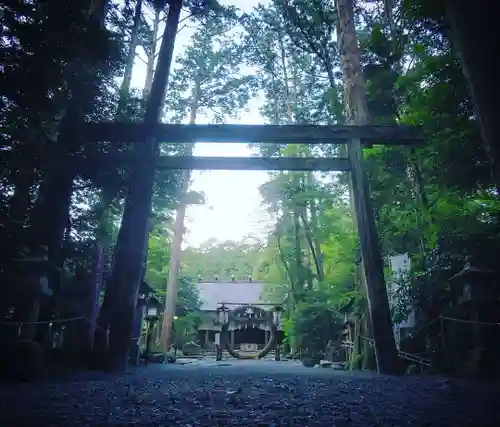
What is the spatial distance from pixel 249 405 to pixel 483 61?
10.1ft

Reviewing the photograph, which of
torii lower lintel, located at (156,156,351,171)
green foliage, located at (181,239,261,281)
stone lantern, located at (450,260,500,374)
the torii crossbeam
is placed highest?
green foliage, located at (181,239,261,281)

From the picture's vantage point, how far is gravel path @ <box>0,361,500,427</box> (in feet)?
8.34

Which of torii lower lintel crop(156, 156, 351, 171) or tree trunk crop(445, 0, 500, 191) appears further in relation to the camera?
torii lower lintel crop(156, 156, 351, 171)

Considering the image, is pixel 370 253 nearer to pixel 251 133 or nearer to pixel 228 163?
pixel 251 133

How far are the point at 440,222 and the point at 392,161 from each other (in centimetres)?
216

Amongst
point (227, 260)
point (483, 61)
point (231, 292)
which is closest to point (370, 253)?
point (483, 61)

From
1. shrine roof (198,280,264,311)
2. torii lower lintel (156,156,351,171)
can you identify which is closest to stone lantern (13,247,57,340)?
torii lower lintel (156,156,351,171)

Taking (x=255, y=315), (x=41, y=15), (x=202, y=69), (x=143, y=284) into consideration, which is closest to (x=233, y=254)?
(x=255, y=315)

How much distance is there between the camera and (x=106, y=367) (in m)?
6.33

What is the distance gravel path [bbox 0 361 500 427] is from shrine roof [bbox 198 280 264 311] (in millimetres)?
23492

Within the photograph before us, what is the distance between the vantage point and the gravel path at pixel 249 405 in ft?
8.34

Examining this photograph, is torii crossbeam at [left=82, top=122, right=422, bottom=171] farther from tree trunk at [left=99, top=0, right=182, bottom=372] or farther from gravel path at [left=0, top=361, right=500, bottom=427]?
gravel path at [left=0, top=361, right=500, bottom=427]

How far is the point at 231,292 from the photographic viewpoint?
29.2 metres

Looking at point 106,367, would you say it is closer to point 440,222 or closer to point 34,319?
point 34,319
